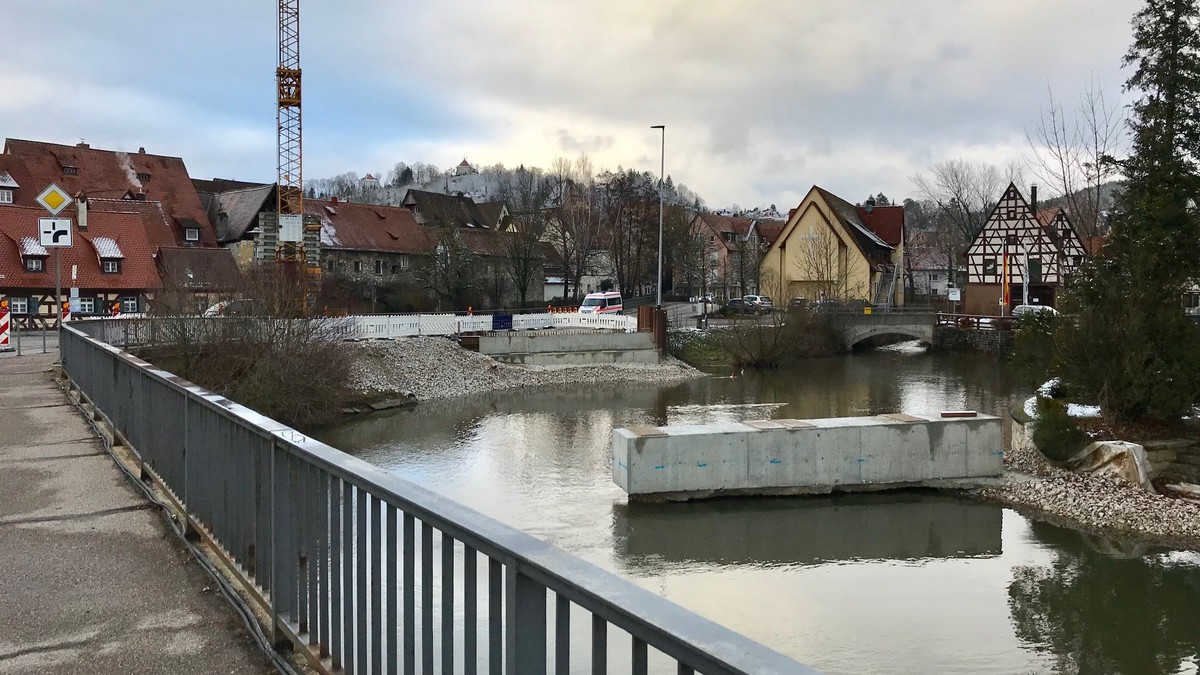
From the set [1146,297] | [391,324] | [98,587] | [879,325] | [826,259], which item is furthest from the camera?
[826,259]

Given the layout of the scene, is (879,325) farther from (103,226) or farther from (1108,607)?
(1108,607)

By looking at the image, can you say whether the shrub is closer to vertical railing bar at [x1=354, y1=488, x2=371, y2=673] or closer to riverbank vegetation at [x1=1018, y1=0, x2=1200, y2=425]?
riverbank vegetation at [x1=1018, y1=0, x2=1200, y2=425]

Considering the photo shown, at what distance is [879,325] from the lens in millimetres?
54938

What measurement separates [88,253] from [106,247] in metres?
0.84

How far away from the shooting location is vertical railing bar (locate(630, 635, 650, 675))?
2.10 metres

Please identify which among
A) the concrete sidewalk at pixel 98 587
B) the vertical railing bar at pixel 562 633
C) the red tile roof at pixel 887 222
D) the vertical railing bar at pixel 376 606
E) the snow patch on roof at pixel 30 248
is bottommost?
the concrete sidewalk at pixel 98 587

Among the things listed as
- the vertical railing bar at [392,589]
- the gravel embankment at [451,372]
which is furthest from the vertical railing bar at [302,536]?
the gravel embankment at [451,372]

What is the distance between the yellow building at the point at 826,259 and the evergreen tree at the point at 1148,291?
134 feet

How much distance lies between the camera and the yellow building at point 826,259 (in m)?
66.6

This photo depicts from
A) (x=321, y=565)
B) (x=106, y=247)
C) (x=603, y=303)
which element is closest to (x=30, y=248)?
(x=106, y=247)

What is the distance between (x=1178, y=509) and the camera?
648 inches

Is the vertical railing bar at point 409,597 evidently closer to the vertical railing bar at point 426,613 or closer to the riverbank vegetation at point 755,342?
the vertical railing bar at point 426,613

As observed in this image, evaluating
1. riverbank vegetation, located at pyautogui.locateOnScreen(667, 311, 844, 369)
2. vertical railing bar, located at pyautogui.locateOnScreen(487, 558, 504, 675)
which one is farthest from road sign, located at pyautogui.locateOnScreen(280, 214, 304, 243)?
vertical railing bar, located at pyautogui.locateOnScreen(487, 558, 504, 675)

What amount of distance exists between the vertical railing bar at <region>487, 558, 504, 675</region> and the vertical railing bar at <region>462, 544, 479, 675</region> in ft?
0.18
